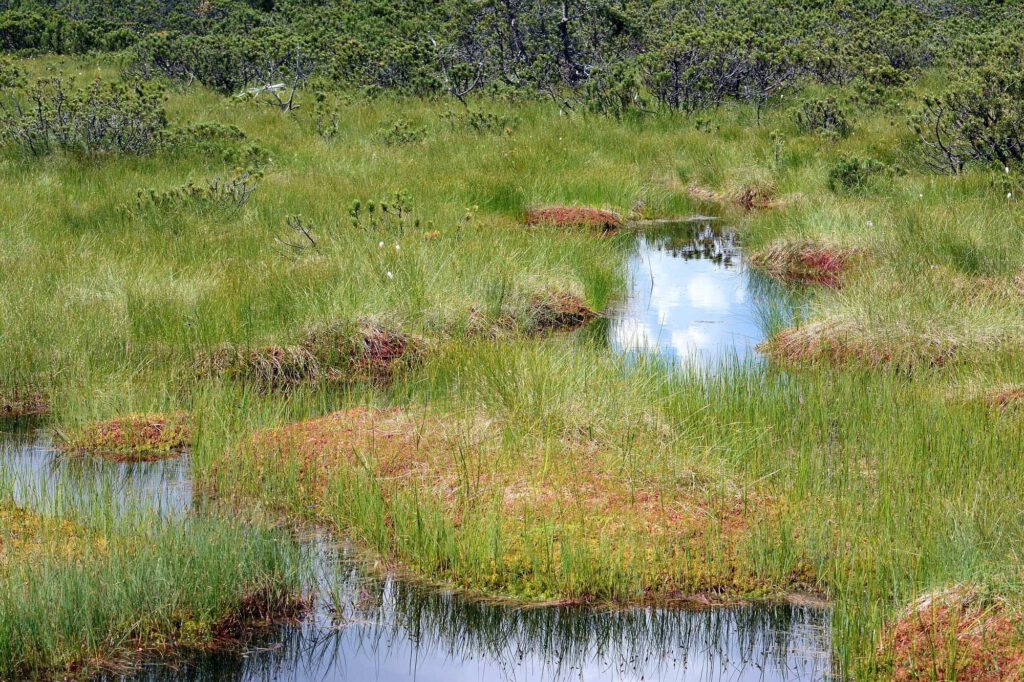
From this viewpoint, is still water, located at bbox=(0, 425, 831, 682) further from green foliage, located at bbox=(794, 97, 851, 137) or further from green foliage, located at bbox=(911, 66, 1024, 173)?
green foliage, located at bbox=(794, 97, 851, 137)

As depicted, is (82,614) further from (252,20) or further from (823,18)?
(252,20)

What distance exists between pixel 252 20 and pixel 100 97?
14.5 m

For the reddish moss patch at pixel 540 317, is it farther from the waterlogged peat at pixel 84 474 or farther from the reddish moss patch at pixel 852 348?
the waterlogged peat at pixel 84 474

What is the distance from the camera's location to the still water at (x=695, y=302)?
29.7ft

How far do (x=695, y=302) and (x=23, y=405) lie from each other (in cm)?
566

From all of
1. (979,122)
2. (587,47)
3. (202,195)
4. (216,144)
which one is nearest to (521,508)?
(202,195)

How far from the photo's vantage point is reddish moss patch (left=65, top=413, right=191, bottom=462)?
674cm

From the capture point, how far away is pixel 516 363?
22.6 ft

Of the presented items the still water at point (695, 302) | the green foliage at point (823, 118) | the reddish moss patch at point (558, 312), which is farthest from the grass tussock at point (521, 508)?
the green foliage at point (823, 118)

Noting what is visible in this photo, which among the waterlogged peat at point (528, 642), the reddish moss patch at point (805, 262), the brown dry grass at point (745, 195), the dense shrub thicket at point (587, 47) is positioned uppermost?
the dense shrub thicket at point (587, 47)

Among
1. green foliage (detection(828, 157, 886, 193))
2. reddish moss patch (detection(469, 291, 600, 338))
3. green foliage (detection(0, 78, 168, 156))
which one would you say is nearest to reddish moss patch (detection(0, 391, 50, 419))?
reddish moss patch (detection(469, 291, 600, 338))

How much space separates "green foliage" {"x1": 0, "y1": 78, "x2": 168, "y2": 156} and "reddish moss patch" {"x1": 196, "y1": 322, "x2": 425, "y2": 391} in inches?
263

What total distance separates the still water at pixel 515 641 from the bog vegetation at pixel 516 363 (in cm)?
14

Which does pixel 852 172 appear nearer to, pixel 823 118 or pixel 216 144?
pixel 823 118
